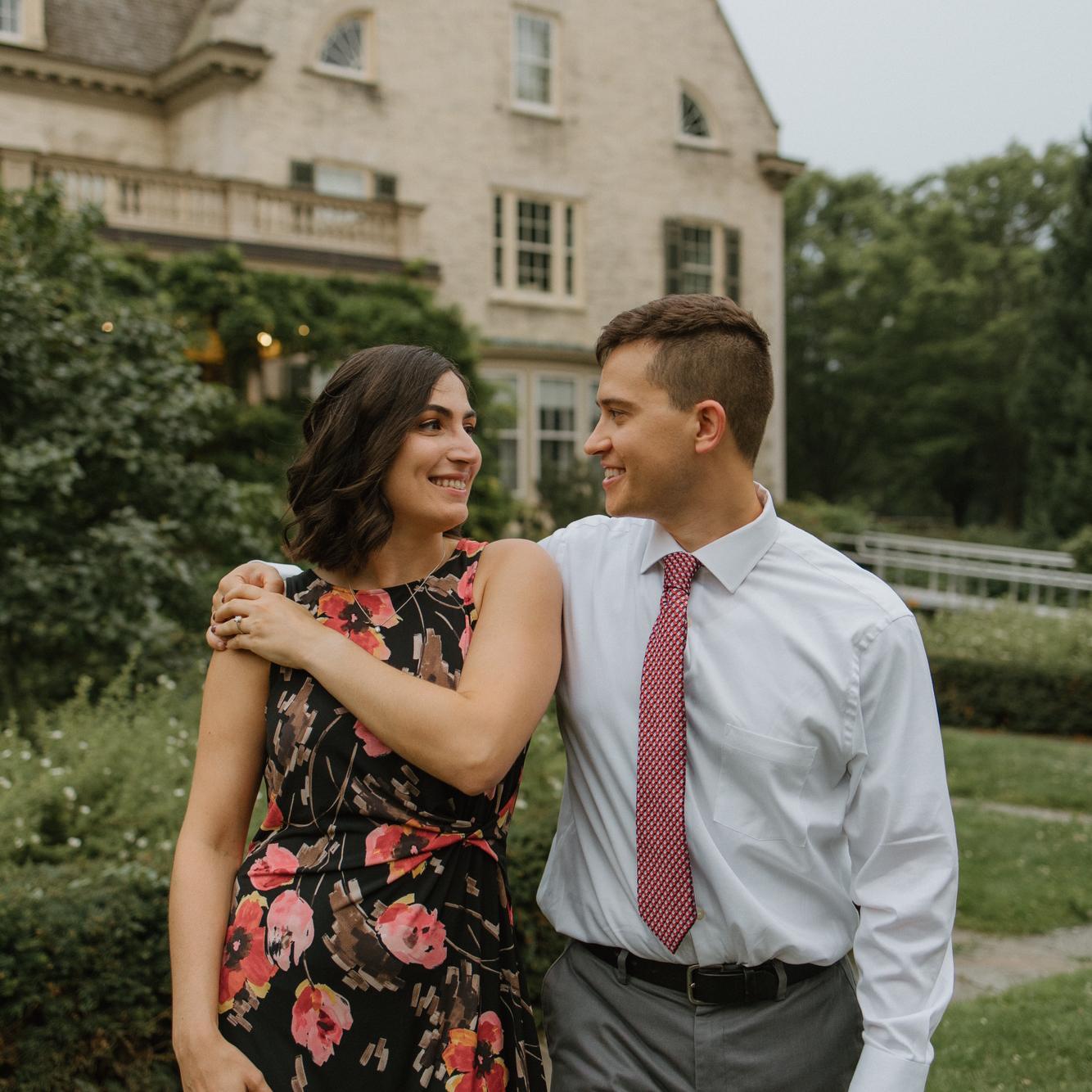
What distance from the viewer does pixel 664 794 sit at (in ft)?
7.23

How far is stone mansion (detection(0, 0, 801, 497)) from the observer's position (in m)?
17.8

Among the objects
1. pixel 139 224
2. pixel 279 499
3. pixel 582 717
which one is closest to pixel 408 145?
pixel 139 224

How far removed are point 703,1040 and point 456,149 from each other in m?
20.1

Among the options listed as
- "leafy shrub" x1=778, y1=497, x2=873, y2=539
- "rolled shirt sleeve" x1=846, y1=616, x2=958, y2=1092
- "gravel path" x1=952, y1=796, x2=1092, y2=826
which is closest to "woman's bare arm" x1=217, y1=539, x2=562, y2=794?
"rolled shirt sleeve" x1=846, y1=616, x2=958, y2=1092

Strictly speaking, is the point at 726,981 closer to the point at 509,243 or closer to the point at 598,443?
the point at 598,443

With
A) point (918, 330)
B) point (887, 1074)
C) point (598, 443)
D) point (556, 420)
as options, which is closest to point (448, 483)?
point (598, 443)

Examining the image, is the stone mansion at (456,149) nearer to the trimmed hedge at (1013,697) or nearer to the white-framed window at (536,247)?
the white-framed window at (536,247)

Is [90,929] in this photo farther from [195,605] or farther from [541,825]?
[195,605]

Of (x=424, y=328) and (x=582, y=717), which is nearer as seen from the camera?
(x=582, y=717)

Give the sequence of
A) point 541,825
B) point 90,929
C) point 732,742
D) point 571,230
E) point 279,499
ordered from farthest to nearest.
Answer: point 571,230 → point 279,499 → point 541,825 → point 90,929 → point 732,742

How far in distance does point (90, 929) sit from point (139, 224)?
14.0m

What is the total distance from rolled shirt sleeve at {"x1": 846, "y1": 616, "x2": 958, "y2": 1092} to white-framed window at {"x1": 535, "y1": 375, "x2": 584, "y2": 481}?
64.5 feet

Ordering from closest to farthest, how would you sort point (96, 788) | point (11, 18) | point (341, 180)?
point (96, 788)
point (11, 18)
point (341, 180)

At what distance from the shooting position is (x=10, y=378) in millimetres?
7422
